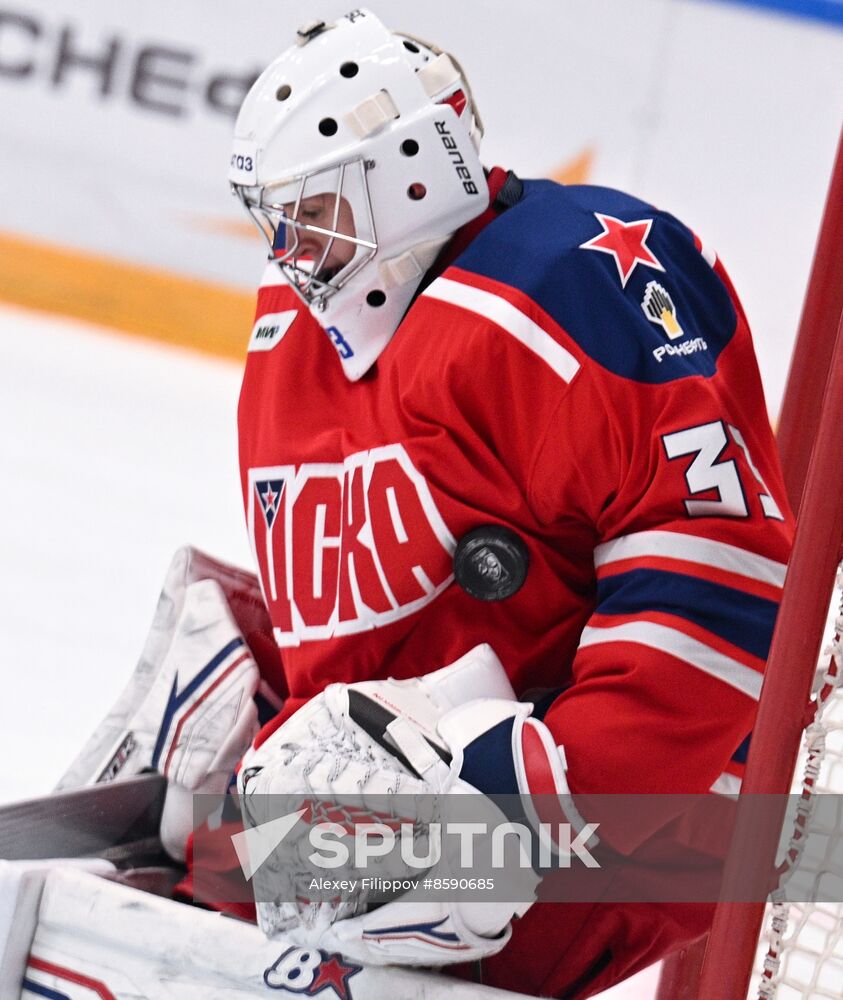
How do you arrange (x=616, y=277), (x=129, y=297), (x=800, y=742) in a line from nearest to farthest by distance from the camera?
1. (x=800, y=742)
2. (x=616, y=277)
3. (x=129, y=297)

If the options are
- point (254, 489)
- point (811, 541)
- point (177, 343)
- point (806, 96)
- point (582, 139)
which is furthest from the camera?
point (177, 343)

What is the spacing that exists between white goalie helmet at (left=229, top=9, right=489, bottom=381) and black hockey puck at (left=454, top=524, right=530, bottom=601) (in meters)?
0.24

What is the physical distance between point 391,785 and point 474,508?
28 centimetres

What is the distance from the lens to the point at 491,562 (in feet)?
4.14

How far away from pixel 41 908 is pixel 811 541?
0.76 meters

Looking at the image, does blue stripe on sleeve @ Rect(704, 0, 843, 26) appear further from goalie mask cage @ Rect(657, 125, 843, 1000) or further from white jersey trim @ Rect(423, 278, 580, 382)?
goalie mask cage @ Rect(657, 125, 843, 1000)

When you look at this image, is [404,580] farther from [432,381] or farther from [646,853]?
[646,853]

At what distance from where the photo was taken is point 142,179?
13.4ft

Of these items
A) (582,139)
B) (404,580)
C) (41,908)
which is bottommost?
(41,908)

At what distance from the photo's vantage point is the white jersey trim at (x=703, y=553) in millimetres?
1173

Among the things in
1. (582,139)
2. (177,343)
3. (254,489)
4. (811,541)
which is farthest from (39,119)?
(811,541)

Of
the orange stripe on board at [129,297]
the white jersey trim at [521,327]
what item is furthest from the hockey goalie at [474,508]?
the orange stripe on board at [129,297]

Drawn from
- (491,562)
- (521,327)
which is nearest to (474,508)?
(491,562)

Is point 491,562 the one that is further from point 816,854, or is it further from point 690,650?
point 816,854
